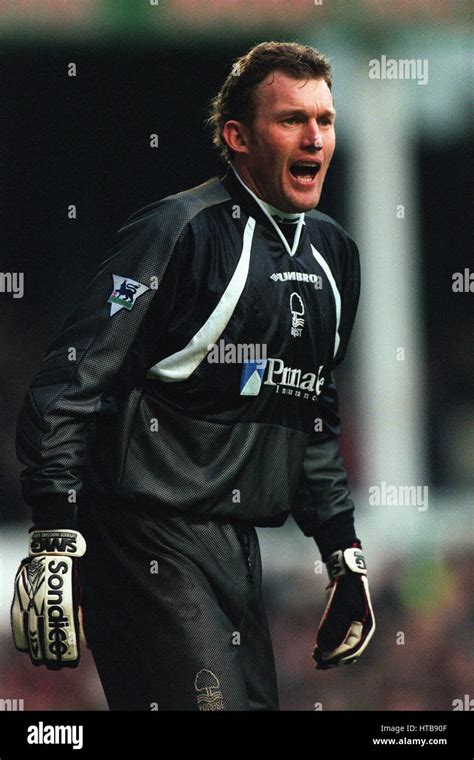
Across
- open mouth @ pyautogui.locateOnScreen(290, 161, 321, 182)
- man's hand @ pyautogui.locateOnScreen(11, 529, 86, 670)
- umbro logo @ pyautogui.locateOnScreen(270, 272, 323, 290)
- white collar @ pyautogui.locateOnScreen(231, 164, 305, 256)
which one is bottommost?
man's hand @ pyautogui.locateOnScreen(11, 529, 86, 670)

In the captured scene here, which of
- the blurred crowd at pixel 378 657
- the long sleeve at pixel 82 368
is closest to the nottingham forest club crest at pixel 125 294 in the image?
the long sleeve at pixel 82 368

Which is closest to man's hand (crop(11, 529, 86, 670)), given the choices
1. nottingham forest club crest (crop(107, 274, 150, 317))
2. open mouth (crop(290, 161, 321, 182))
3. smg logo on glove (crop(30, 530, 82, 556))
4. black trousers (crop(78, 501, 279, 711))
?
smg logo on glove (crop(30, 530, 82, 556))

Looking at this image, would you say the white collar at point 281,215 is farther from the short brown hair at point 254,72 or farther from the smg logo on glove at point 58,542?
the smg logo on glove at point 58,542

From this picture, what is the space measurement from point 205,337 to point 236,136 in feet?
2.13

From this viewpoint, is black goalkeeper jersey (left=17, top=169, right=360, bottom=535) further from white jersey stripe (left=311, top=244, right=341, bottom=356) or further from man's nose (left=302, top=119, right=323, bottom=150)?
man's nose (left=302, top=119, right=323, bottom=150)

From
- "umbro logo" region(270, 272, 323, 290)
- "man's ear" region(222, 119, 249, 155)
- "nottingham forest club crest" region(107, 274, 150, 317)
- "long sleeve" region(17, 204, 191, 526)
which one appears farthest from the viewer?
"man's ear" region(222, 119, 249, 155)

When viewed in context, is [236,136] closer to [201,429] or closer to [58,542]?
[201,429]

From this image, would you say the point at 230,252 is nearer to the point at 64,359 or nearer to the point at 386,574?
the point at 64,359

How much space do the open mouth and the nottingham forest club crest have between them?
1.97ft

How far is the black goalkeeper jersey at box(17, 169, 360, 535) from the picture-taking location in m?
3.70

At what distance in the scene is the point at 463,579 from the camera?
15.7ft

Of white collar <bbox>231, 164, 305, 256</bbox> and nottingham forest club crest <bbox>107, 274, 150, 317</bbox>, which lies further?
white collar <bbox>231, 164, 305, 256</bbox>

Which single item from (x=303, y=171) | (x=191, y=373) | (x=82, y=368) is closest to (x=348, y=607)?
(x=191, y=373)

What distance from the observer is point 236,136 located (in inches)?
162
